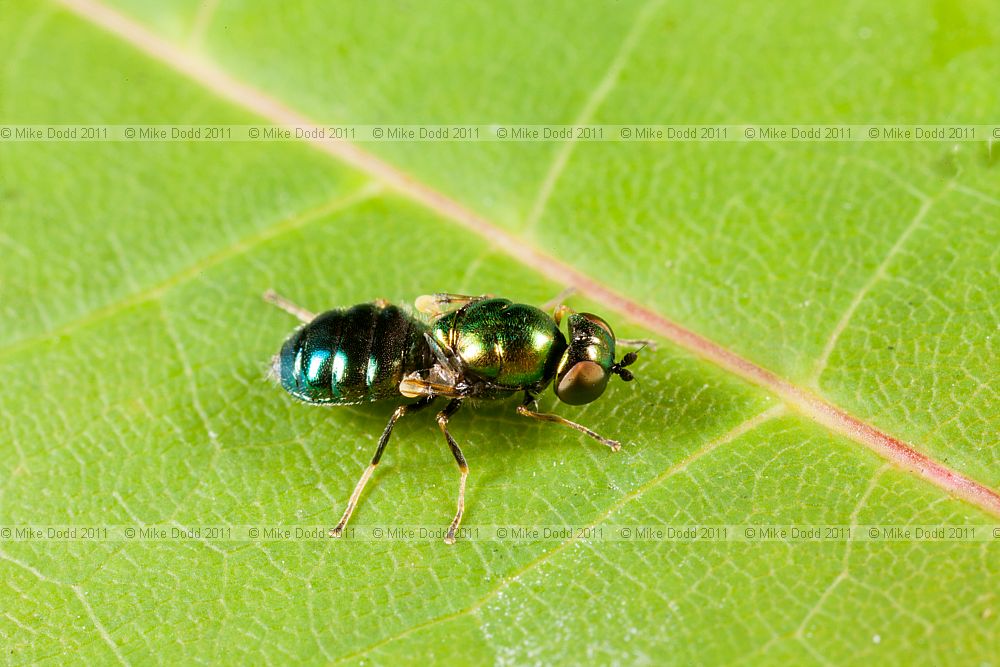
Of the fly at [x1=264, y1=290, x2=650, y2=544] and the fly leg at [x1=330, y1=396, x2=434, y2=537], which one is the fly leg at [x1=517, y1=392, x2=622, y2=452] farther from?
the fly leg at [x1=330, y1=396, x2=434, y2=537]

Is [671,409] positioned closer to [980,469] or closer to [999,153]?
[980,469]

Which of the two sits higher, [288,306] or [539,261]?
[539,261]

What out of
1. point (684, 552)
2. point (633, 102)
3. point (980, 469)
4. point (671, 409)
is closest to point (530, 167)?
point (633, 102)

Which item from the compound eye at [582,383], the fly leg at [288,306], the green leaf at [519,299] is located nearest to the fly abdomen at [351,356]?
the green leaf at [519,299]

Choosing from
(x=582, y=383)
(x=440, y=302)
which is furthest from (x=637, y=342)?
(x=440, y=302)

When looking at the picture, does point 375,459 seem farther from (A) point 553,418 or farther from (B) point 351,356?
(A) point 553,418
